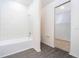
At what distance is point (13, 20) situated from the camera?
A: 294 centimetres

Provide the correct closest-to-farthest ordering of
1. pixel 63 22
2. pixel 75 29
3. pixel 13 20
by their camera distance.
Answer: pixel 75 29
pixel 63 22
pixel 13 20

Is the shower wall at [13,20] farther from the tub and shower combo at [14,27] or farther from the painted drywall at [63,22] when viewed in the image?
the painted drywall at [63,22]

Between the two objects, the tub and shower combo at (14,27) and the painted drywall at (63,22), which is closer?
the tub and shower combo at (14,27)

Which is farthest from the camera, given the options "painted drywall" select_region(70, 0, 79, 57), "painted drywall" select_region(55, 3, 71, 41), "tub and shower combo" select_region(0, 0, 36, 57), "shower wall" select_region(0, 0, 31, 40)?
"shower wall" select_region(0, 0, 31, 40)

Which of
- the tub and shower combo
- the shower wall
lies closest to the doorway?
the tub and shower combo

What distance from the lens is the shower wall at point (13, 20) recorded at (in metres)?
2.65

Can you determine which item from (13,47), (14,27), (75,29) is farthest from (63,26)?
(14,27)

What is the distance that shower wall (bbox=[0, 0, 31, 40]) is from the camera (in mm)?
2650

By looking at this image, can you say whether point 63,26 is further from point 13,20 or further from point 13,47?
point 13,20

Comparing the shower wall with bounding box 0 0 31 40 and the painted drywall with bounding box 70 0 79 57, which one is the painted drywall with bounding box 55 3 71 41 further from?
the shower wall with bounding box 0 0 31 40

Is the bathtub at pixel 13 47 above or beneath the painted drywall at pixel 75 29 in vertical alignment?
beneath

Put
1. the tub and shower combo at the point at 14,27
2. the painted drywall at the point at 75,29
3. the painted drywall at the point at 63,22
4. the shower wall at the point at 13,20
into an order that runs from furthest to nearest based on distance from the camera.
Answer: the shower wall at the point at 13,20
the painted drywall at the point at 63,22
the tub and shower combo at the point at 14,27
the painted drywall at the point at 75,29

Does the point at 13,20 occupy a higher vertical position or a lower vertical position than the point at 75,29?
higher

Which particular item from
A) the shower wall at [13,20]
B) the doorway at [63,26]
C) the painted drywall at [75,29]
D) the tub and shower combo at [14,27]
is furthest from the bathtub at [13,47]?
the painted drywall at [75,29]
